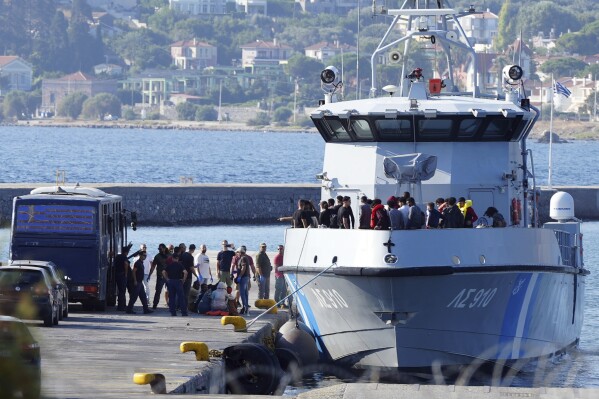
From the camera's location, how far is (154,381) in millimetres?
16562

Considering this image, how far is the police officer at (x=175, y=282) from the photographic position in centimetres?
2628

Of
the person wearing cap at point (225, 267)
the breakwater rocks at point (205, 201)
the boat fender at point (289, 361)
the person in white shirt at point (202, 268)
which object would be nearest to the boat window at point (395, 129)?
the boat fender at point (289, 361)

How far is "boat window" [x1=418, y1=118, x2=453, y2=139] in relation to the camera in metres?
23.9

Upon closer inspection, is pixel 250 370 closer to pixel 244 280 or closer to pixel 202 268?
pixel 244 280

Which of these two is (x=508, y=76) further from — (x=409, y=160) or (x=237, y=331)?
(x=237, y=331)

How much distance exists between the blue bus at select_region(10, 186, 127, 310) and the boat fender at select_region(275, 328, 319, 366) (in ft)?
15.1

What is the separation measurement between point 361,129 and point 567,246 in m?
4.41

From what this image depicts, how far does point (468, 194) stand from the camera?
2408 centimetres

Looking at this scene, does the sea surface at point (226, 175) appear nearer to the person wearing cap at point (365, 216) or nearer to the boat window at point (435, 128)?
the person wearing cap at point (365, 216)

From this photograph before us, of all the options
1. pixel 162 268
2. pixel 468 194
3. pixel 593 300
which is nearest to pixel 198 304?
pixel 162 268

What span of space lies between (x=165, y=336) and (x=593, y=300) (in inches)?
736

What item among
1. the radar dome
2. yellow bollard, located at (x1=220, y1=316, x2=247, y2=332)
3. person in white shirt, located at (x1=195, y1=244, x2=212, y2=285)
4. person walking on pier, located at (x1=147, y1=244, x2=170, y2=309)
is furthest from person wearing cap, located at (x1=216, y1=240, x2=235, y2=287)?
the radar dome

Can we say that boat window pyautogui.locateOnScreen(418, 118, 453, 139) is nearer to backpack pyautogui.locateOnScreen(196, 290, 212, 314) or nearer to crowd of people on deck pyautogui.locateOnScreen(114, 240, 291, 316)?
crowd of people on deck pyautogui.locateOnScreen(114, 240, 291, 316)

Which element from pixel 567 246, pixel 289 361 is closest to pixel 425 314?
pixel 289 361
